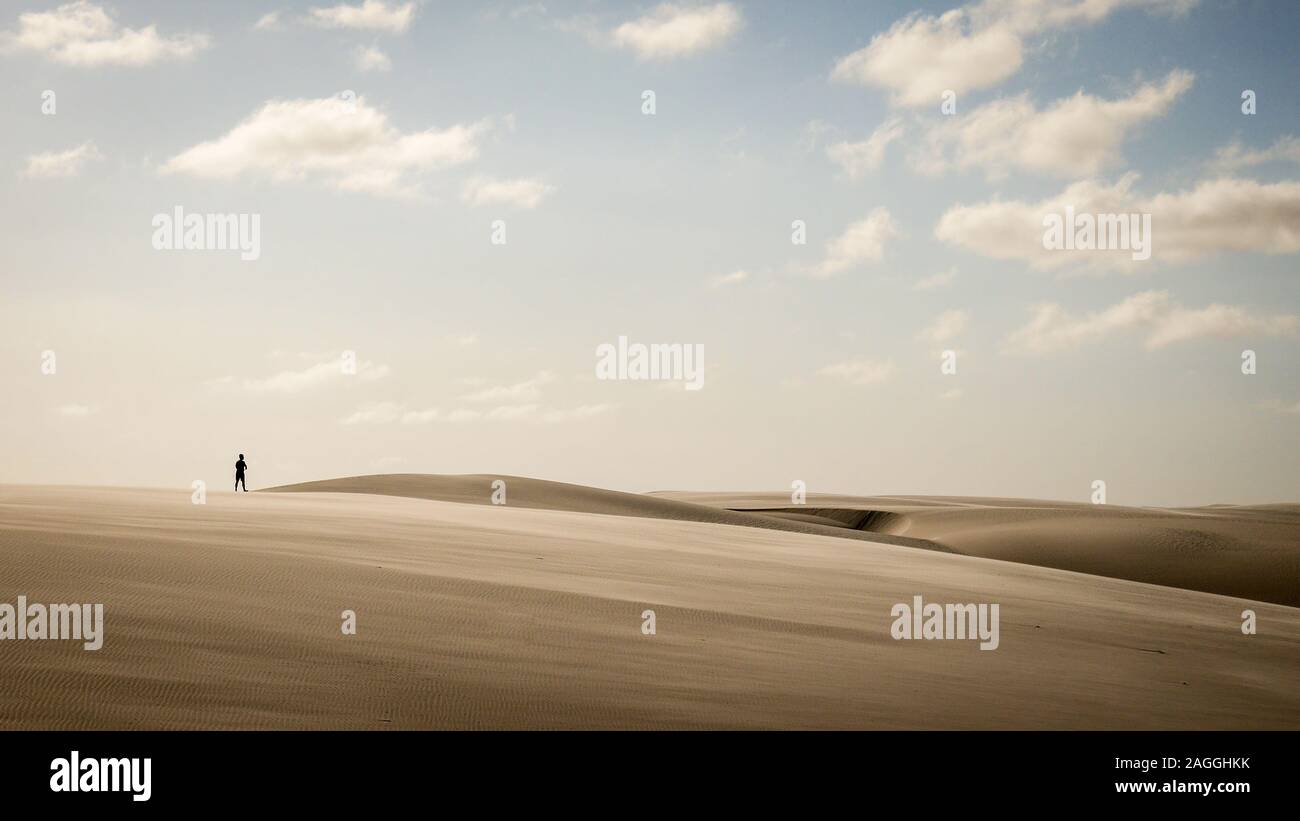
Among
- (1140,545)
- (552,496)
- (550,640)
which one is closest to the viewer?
(550,640)

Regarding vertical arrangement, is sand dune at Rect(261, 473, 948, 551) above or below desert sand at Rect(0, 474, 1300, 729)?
above

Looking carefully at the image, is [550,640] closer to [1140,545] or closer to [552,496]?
[1140,545]

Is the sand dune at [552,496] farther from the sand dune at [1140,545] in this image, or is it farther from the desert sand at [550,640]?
the desert sand at [550,640]

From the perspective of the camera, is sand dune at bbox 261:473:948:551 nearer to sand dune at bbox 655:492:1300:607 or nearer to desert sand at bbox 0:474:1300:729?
sand dune at bbox 655:492:1300:607

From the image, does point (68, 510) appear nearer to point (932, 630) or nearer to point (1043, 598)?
point (932, 630)

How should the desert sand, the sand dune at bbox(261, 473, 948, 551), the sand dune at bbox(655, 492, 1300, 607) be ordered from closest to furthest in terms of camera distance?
the desert sand, the sand dune at bbox(655, 492, 1300, 607), the sand dune at bbox(261, 473, 948, 551)

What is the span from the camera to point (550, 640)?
22.2 ft

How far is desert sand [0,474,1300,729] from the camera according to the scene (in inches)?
200

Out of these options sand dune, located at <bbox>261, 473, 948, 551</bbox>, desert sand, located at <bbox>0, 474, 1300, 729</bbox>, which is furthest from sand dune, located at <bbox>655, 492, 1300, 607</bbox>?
desert sand, located at <bbox>0, 474, 1300, 729</bbox>

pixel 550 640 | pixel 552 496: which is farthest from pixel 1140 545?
pixel 550 640

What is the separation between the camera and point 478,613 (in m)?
7.46

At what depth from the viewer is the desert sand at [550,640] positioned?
5.07 meters

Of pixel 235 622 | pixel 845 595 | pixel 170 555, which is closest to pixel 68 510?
pixel 170 555
